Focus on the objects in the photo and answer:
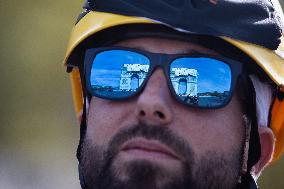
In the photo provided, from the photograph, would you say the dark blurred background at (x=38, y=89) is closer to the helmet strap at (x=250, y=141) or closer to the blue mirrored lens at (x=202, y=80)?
the helmet strap at (x=250, y=141)

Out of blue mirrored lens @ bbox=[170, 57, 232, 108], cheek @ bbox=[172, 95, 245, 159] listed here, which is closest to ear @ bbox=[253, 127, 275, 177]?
cheek @ bbox=[172, 95, 245, 159]

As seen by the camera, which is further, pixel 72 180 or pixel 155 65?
pixel 72 180

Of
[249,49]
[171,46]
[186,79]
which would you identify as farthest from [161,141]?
[249,49]

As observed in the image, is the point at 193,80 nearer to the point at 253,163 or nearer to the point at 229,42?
the point at 229,42

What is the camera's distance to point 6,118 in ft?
17.6

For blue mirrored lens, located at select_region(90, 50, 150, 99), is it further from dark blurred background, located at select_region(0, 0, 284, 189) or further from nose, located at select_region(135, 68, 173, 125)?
dark blurred background, located at select_region(0, 0, 284, 189)

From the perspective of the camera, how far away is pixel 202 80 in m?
1.98

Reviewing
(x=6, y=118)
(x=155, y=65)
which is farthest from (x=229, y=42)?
(x=6, y=118)

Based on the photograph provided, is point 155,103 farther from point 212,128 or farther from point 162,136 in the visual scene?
point 212,128

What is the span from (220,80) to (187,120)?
180 mm

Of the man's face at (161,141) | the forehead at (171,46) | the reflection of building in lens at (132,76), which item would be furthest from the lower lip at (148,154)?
the forehead at (171,46)

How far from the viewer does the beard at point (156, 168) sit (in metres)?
1.89

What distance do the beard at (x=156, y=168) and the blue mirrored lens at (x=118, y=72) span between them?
0.49ft

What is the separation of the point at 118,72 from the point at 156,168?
14.8 inches
